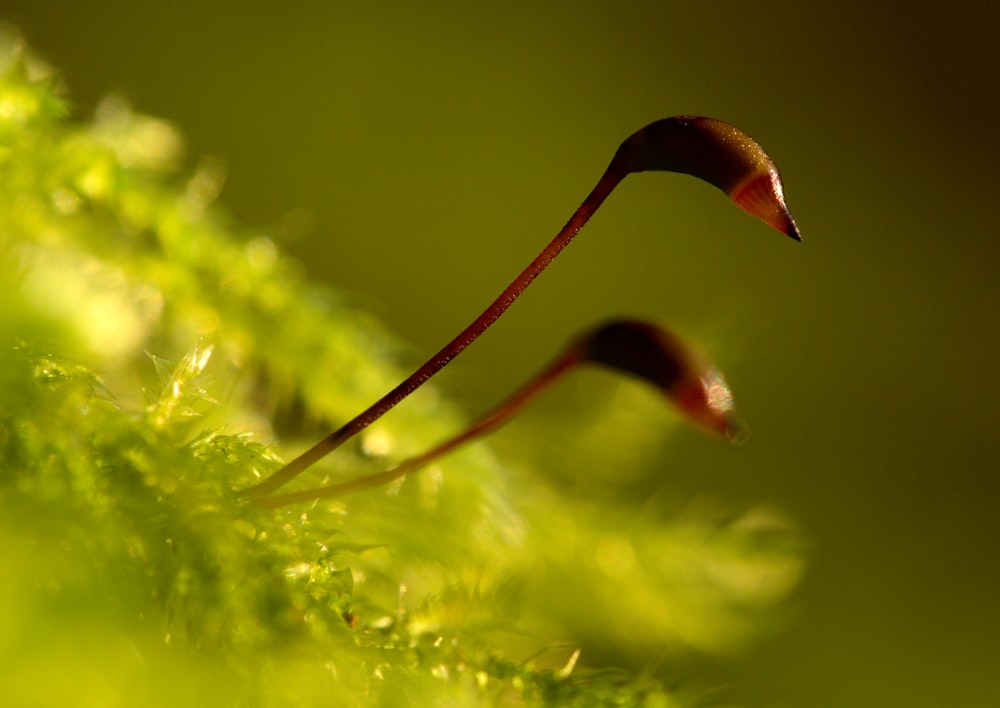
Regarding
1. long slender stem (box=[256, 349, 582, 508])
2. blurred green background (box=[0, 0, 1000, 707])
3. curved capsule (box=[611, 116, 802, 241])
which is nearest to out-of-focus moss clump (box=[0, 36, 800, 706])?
long slender stem (box=[256, 349, 582, 508])

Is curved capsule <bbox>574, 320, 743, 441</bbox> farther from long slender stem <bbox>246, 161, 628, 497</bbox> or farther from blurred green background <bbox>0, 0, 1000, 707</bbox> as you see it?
blurred green background <bbox>0, 0, 1000, 707</bbox>

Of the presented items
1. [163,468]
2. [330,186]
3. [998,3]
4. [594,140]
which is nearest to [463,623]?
[163,468]

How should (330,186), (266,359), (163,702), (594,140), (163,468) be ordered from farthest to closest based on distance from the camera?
1. (594,140)
2. (330,186)
3. (266,359)
4. (163,468)
5. (163,702)

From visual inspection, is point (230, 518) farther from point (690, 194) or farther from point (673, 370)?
point (690, 194)

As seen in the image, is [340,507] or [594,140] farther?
[594,140]

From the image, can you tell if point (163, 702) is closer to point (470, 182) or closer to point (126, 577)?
point (126, 577)

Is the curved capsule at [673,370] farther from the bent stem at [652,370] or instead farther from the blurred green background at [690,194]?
the blurred green background at [690,194]
